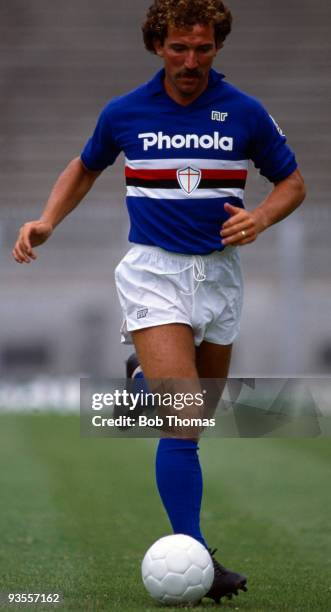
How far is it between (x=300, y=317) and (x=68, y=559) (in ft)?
27.8

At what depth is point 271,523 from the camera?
5453 millimetres

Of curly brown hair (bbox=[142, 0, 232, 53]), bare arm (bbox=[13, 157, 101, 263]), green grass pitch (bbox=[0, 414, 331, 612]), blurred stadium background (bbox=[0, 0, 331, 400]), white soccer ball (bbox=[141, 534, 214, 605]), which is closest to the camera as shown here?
white soccer ball (bbox=[141, 534, 214, 605])

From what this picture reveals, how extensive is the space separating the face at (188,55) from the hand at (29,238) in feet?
1.76

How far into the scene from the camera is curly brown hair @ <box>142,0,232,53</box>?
3230 mm

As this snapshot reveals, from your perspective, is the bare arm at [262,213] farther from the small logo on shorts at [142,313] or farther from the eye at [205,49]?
the eye at [205,49]

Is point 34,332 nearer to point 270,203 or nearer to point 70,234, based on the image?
point 70,234

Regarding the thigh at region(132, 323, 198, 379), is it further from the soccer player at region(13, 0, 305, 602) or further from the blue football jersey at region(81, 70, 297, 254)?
the blue football jersey at region(81, 70, 297, 254)

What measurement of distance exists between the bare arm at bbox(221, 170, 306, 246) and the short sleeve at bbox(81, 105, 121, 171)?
18.0 inches

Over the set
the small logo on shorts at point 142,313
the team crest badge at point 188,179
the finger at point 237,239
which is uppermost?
the team crest badge at point 188,179

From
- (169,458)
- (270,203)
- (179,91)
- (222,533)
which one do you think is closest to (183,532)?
(169,458)

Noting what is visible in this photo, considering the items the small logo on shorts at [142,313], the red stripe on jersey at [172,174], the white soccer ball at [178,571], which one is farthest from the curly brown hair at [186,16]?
the white soccer ball at [178,571]

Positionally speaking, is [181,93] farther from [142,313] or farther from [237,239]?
[142,313]

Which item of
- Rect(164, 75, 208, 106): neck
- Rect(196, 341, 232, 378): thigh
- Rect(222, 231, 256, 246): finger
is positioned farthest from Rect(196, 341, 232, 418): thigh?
Rect(164, 75, 208, 106): neck

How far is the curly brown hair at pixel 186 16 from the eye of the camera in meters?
3.23
